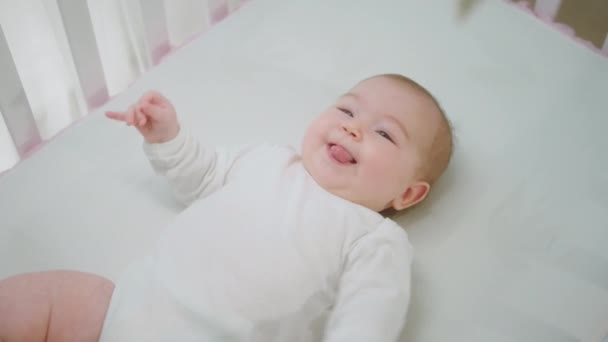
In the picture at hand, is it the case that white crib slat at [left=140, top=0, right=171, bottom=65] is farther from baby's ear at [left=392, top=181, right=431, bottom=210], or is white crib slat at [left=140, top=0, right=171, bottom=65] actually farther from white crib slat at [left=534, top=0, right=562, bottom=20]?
white crib slat at [left=534, top=0, right=562, bottom=20]

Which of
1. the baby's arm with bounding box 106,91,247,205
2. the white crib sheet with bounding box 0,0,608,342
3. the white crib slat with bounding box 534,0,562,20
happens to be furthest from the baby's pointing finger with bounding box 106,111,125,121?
the white crib slat with bounding box 534,0,562,20

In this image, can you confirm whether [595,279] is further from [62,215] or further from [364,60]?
[62,215]

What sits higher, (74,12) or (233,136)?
(74,12)

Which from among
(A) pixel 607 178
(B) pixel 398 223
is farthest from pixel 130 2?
(A) pixel 607 178

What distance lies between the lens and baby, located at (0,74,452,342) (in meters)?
0.90

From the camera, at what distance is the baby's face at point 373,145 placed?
1.01 m

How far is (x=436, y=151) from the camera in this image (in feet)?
3.45

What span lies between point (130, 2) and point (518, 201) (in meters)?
0.72

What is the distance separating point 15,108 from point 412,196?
0.62 metres

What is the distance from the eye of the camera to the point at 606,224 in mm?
1125

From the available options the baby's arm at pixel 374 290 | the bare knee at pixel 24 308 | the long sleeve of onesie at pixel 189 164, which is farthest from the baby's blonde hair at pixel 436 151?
the bare knee at pixel 24 308

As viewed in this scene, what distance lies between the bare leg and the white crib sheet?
11 cm

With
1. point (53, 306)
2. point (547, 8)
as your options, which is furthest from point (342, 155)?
point (547, 8)

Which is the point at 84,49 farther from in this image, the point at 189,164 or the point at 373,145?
the point at 373,145
